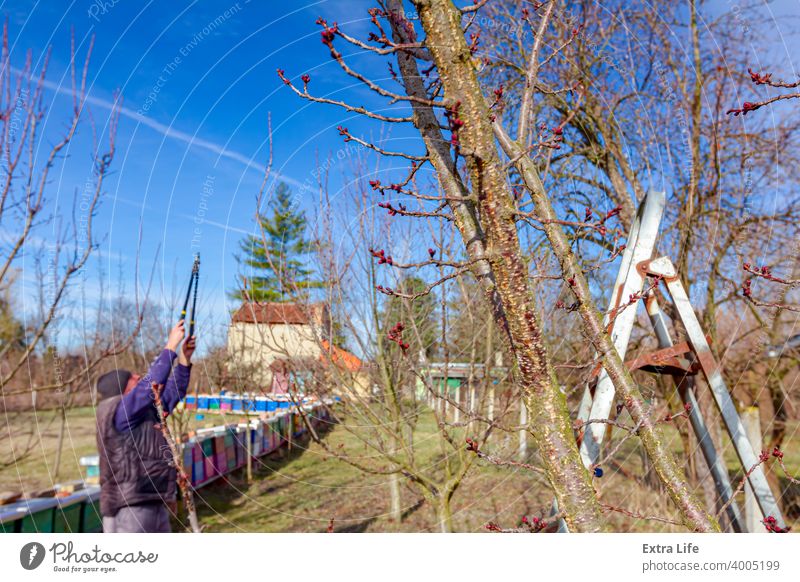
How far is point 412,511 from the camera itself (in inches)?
187

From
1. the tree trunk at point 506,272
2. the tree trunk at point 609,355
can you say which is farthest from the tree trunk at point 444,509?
the tree trunk at point 506,272

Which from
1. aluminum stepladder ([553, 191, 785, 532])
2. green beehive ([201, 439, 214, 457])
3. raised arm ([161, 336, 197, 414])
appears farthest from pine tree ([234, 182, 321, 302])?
green beehive ([201, 439, 214, 457])

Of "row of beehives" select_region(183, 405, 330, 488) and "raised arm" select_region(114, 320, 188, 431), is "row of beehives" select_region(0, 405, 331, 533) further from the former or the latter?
"raised arm" select_region(114, 320, 188, 431)

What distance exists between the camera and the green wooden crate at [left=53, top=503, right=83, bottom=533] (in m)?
3.05

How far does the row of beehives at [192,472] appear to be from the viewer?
276cm

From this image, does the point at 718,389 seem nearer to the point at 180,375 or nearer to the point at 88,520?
the point at 180,375

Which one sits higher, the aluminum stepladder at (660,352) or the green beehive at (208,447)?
the aluminum stepladder at (660,352)

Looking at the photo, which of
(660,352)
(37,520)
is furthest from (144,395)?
(660,352)

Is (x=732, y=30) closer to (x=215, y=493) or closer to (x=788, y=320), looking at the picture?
(x=788, y=320)

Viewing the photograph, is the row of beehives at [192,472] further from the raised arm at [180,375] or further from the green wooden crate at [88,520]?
the raised arm at [180,375]

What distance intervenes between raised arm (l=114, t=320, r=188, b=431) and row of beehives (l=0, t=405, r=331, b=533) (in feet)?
1.71
